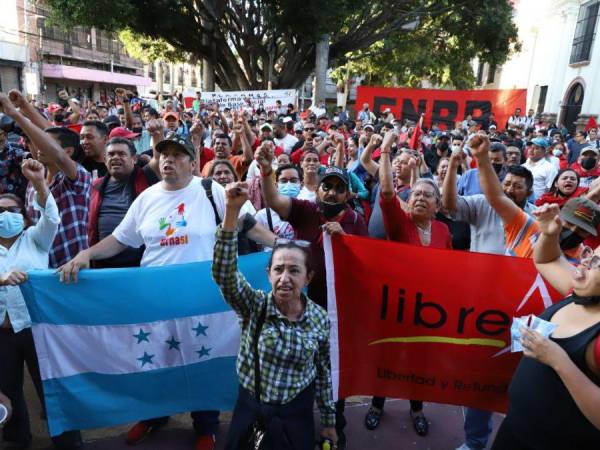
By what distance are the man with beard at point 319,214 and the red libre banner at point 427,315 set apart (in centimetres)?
18

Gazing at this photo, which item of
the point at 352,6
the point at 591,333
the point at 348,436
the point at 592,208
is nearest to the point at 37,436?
the point at 348,436

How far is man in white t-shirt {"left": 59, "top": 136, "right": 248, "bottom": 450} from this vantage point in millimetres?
2773

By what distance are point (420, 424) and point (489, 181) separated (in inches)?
68.1

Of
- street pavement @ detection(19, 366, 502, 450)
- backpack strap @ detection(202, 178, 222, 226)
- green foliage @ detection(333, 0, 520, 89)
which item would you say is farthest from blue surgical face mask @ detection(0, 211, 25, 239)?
green foliage @ detection(333, 0, 520, 89)

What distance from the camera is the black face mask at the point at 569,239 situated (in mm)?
2602

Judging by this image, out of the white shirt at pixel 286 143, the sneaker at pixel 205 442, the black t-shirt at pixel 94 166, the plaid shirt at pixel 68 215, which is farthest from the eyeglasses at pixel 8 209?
the white shirt at pixel 286 143

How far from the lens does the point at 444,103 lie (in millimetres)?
14297

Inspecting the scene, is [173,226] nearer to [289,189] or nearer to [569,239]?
[289,189]

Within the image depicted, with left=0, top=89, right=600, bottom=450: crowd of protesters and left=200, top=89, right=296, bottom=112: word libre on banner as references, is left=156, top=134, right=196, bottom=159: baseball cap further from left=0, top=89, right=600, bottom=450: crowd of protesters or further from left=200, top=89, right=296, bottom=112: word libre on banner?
left=200, top=89, right=296, bottom=112: word libre on banner

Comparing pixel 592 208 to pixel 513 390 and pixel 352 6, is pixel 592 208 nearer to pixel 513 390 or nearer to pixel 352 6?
pixel 513 390

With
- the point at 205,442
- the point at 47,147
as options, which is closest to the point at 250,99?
the point at 47,147

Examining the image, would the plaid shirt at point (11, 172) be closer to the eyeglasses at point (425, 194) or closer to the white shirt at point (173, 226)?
the white shirt at point (173, 226)

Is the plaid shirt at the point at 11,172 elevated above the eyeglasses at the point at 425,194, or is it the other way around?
the eyeglasses at the point at 425,194

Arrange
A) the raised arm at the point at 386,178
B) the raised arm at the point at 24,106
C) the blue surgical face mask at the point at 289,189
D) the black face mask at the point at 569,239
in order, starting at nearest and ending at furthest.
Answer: the black face mask at the point at 569,239
the raised arm at the point at 386,178
the raised arm at the point at 24,106
the blue surgical face mask at the point at 289,189
